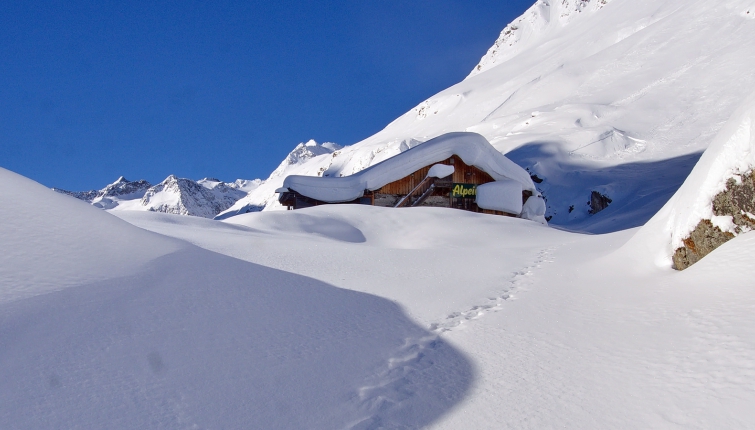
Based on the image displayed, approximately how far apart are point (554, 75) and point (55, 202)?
2239 inches

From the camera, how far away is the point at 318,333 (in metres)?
4.15

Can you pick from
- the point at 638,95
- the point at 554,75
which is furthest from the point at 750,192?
the point at 554,75

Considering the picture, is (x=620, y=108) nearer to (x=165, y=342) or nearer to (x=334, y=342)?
(x=334, y=342)

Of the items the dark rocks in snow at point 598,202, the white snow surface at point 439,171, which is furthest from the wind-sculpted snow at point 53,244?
the dark rocks in snow at point 598,202

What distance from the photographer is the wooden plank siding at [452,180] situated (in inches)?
846

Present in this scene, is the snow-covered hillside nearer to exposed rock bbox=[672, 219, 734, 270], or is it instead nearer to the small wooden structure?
the small wooden structure

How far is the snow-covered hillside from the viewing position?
1192 inches

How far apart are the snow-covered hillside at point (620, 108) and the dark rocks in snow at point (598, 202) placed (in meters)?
0.33

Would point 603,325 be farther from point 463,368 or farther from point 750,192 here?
point 750,192

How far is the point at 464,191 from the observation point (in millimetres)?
21906

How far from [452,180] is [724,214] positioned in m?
17.1

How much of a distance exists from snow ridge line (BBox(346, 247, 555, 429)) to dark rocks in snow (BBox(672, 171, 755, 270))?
2329 mm

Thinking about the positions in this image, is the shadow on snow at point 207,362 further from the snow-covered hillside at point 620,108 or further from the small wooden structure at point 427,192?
the snow-covered hillside at point 620,108

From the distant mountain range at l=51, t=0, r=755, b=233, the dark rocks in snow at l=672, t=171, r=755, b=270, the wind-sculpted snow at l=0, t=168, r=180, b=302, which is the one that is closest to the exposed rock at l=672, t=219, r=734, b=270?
the dark rocks in snow at l=672, t=171, r=755, b=270
